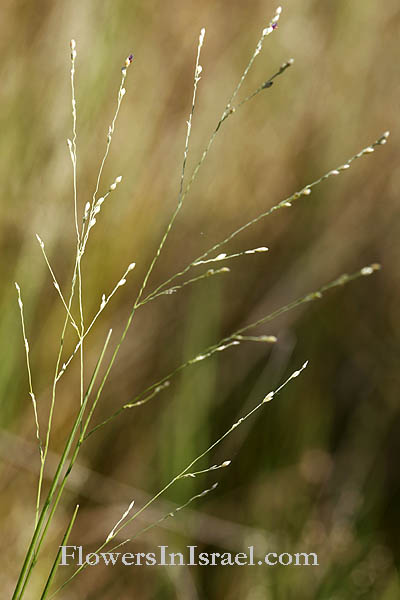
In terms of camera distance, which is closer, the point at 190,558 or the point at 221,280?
the point at 190,558

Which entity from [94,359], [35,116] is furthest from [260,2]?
[94,359]

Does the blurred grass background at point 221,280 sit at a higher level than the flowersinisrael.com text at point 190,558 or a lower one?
higher

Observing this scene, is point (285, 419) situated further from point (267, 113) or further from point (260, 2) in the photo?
point (260, 2)

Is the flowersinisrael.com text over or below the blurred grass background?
below

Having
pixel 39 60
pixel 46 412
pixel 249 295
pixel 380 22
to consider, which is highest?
pixel 380 22
